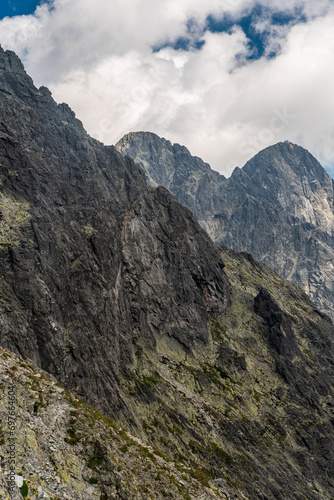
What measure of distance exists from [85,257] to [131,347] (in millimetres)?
27890

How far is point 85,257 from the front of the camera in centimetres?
8706

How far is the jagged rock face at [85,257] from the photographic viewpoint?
2461 inches

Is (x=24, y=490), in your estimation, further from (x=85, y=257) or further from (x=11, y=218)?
(x=85, y=257)

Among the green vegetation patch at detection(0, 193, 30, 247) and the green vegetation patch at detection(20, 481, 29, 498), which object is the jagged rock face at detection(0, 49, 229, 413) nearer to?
the green vegetation patch at detection(0, 193, 30, 247)

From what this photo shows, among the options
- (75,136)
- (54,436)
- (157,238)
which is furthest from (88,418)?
(75,136)

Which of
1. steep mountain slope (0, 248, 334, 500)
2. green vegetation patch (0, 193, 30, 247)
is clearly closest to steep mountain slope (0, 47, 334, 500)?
steep mountain slope (0, 248, 334, 500)

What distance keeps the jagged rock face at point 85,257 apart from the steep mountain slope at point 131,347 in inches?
19.0

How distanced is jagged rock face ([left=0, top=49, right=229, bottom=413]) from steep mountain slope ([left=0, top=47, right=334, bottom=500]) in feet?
1.58

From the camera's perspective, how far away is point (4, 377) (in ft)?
87.9

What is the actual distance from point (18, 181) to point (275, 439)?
101631 millimetres

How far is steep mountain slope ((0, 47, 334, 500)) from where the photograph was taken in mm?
28312

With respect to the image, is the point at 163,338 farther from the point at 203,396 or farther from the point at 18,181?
the point at 18,181

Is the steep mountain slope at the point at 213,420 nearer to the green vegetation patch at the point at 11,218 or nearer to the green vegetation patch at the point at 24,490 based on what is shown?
the green vegetation patch at the point at 24,490

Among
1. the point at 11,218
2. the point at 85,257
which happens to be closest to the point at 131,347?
the point at 85,257
